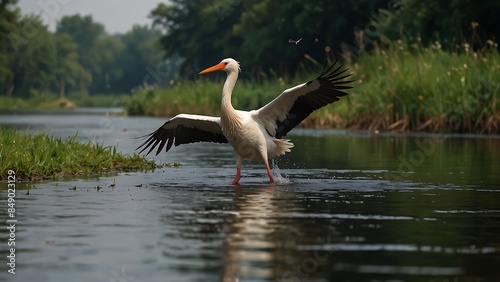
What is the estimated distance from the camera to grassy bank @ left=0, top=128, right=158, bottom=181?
14656 millimetres

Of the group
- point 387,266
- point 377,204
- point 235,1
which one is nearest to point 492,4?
point 377,204

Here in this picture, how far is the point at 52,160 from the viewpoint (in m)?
15.5

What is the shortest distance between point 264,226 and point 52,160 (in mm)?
6415

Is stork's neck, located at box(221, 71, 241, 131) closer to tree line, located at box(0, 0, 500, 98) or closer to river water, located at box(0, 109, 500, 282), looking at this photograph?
river water, located at box(0, 109, 500, 282)

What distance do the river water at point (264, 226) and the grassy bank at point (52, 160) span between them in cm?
54

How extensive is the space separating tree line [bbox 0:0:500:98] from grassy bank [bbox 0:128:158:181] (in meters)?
8.41

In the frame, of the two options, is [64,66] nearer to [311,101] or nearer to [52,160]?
[52,160]

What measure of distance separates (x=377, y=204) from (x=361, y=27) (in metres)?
45.7

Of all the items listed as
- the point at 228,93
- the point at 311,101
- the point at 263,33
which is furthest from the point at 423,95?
the point at 263,33

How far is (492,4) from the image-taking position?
3741 centimetres

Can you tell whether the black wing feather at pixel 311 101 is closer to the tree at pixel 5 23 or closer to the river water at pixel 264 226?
the river water at pixel 264 226

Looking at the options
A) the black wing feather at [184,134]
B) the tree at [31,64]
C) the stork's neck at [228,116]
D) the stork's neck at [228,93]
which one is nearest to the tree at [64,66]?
the tree at [31,64]

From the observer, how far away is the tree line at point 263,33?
3916cm

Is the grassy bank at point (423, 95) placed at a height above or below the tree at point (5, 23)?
below
